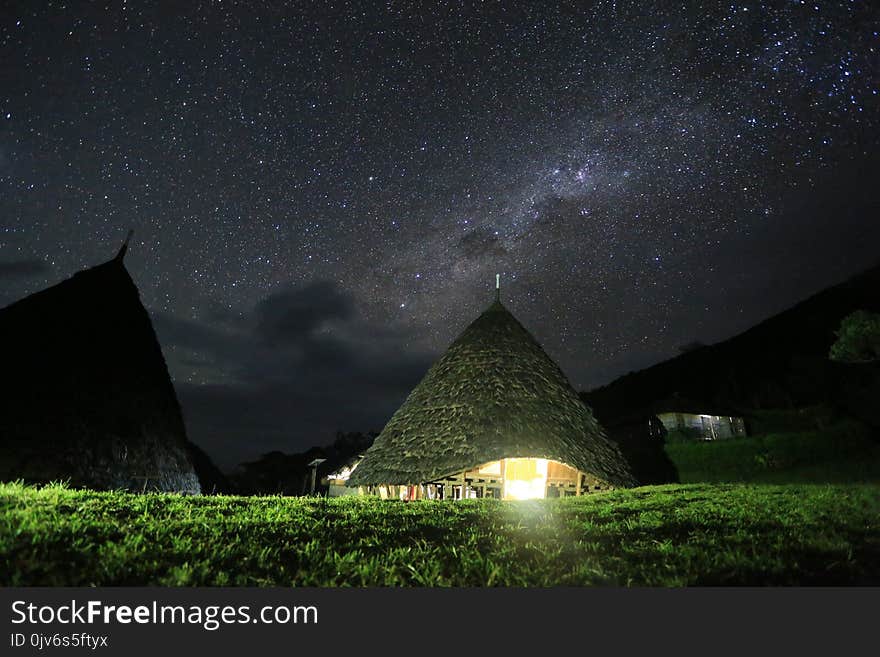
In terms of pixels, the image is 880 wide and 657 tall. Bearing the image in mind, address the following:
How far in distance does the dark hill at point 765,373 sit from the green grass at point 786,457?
30.3 feet

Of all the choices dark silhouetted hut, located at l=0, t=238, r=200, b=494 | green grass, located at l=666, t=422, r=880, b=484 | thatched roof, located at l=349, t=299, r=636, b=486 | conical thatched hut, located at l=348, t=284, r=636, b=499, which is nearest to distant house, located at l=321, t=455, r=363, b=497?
dark silhouetted hut, located at l=0, t=238, r=200, b=494

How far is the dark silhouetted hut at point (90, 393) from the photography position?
474 inches

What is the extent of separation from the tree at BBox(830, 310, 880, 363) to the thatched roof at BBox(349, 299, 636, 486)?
1244cm

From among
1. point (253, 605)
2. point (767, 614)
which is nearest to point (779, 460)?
point (767, 614)

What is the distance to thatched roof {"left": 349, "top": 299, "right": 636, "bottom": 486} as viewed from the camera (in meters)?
12.4

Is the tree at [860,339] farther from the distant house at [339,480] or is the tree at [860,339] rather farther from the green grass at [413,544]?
the distant house at [339,480]

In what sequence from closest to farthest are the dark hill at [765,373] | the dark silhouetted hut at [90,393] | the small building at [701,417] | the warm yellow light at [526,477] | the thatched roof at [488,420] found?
the dark silhouetted hut at [90,393] < the thatched roof at [488,420] < the warm yellow light at [526,477] < the dark hill at [765,373] < the small building at [701,417]

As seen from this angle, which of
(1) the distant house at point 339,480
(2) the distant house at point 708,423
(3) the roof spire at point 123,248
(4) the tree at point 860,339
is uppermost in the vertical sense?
(3) the roof spire at point 123,248

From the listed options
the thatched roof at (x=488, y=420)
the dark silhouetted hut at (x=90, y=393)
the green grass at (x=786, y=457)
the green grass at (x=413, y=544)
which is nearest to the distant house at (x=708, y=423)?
the green grass at (x=786, y=457)

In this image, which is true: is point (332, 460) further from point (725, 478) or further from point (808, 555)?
point (808, 555)

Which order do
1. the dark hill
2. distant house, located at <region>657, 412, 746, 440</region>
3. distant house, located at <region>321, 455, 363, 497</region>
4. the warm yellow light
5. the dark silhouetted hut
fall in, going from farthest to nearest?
distant house, located at <region>657, 412, 746, 440</region>, distant house, located at <region>321, 455, 363, 497</region>, the dark hill, the warm yellow light, the dark silhouetted hut

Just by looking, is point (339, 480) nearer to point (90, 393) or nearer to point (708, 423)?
point (90, 393)

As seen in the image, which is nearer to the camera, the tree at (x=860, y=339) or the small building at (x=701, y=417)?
the tree at (x=860, y=339)

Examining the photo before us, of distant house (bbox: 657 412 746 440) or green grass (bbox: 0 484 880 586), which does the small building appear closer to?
distant house (bbox: 657 412 746 440)
